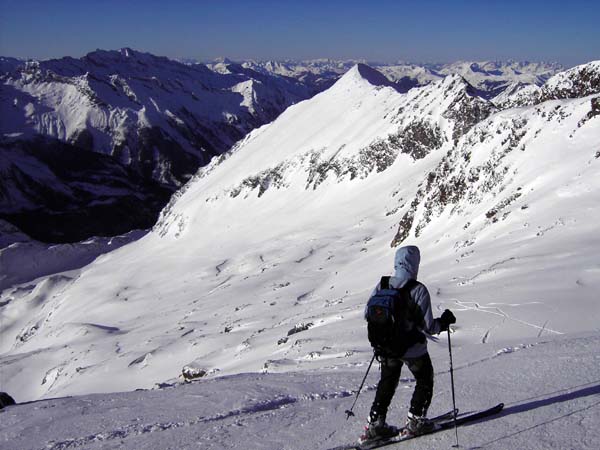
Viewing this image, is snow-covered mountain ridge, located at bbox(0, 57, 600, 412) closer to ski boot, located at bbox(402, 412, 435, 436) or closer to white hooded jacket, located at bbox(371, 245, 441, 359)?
ski boot, located at bbox(402, 412, 435, 436)

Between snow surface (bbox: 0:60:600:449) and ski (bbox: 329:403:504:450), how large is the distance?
0.78 feet

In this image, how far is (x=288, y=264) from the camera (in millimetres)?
63656

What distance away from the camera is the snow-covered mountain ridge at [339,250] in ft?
64.6

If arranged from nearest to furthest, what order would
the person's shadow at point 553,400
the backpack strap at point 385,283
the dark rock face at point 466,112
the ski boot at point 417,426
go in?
the backpack strap at point 385,283 < the ski boot at point 417,426 < the person's shadow at point 553,400 < the dark rock face at point 466,112

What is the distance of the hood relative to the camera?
651 centimetres

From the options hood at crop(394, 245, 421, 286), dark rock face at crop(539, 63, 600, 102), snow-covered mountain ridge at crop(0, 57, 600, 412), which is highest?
dark rock face at crop(539, 63, 600, 102)

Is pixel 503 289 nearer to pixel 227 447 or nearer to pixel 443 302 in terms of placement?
pixel 443 302

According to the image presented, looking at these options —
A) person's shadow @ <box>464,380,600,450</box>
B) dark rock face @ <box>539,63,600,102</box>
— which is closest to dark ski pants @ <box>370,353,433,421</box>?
person's shadow @ <box>464,380,600,450</box>

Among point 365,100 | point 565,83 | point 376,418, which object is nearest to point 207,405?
point 376,418

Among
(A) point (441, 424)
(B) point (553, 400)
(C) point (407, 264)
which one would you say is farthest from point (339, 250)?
(C) point (407, 264)

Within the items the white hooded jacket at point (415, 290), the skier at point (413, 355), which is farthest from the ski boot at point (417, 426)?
the white hooded jacket at point (415, 290)

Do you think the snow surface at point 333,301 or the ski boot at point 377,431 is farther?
the snow surface at point 333,301

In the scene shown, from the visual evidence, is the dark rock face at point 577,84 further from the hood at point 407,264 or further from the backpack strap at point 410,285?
the backpack strap at point 410,285

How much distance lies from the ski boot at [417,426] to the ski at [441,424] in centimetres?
6
